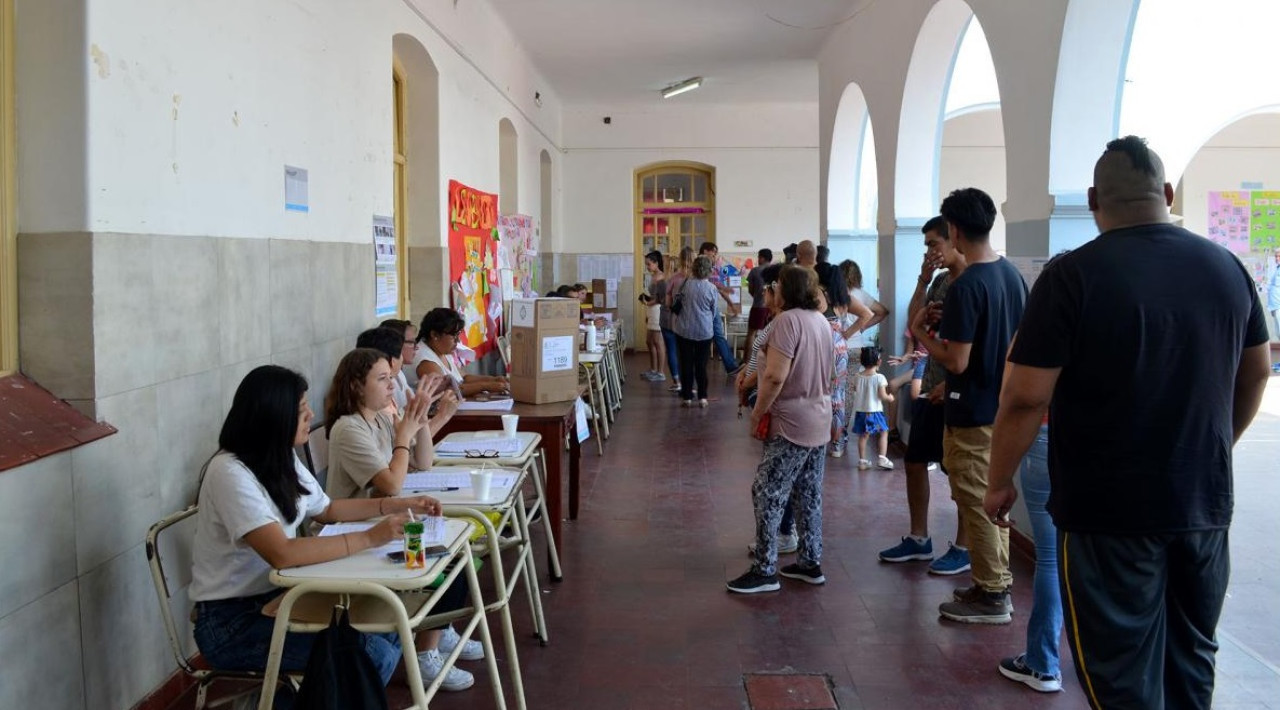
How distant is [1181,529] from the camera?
87.9 inches

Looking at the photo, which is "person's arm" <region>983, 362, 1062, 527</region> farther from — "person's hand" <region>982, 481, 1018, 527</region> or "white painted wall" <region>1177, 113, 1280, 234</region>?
"white painted wall" <region>1177, 113, 1280, 234</region>

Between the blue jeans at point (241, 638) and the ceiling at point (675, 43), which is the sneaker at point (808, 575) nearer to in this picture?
the blue jeans at point (241, 638)

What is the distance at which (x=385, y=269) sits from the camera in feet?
18.5

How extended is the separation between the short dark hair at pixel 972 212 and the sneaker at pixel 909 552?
1.64 meters

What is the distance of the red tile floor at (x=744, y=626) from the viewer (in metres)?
3.34

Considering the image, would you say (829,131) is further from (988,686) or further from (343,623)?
(343,623)

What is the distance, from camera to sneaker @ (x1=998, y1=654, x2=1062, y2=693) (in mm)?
3352

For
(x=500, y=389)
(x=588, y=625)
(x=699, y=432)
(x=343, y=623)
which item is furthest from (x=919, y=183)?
(x=343, y=623)

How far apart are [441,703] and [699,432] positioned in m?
5.39

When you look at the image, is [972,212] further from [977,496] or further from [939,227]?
[977,496]

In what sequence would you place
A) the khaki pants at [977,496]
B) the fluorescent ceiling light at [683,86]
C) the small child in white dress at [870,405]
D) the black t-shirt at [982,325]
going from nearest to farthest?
the black t-shirt at [982,325] < the khaki pants at [977,496] < the small child in white dress at [870,405] < the fluorescent ceiling light at [683,86]

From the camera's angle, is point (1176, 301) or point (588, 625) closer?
point (1176, 301)

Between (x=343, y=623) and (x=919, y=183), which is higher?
(x=919, y=183)

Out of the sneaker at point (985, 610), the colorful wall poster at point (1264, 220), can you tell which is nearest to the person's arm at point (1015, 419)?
the sneaker at point (985, 610)
